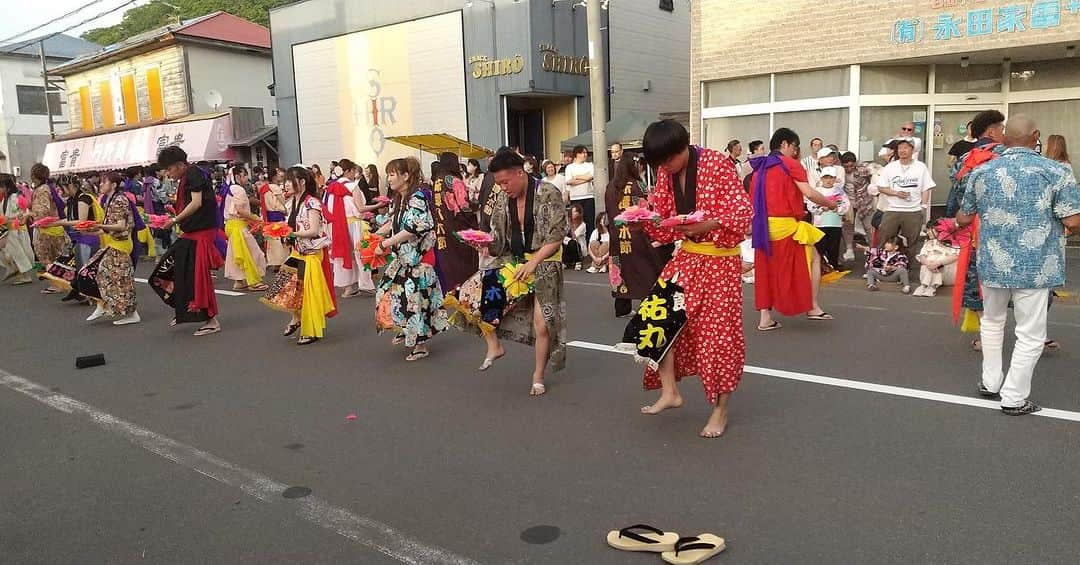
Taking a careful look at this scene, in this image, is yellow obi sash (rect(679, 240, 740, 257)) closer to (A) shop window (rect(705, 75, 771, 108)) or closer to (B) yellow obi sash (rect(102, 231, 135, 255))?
(B) yellow obi sash (rect(102, 231, 135, 255))

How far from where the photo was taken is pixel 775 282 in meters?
7.11

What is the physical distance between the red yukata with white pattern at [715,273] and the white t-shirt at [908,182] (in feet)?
18.6

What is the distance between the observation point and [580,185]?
1340 cm

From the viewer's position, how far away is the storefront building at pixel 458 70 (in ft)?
63.1

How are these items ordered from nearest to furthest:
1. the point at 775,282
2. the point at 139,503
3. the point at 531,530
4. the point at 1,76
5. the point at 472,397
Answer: the point at 531,530 → the point at 139,503 → the point at 472,397 → the point at 775,282 → the point at 1,76

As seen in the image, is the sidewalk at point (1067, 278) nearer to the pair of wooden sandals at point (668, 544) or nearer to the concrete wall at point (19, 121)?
the pair of wooden sandals at point (668, 544)

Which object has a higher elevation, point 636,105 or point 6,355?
point 636,105

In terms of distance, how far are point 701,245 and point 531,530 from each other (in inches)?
74.5

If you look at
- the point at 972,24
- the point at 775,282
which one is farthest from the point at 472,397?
the point at 972,24

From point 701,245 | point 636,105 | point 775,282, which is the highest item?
point 636,105

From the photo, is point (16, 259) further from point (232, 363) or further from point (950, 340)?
point (950, 340)

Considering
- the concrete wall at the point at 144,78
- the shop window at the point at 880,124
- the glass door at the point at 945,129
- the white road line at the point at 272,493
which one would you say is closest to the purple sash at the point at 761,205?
the white road line at the point at 272,493

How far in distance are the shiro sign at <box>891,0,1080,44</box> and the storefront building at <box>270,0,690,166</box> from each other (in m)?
8.86

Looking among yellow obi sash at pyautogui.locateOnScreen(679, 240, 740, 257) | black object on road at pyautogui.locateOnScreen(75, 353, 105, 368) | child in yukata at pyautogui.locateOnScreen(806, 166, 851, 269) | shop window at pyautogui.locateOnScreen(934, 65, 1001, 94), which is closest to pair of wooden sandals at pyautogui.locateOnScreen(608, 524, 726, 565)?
yellow obi sash at pyautogui.locateOnScreen(679, 240, 740, 257)
